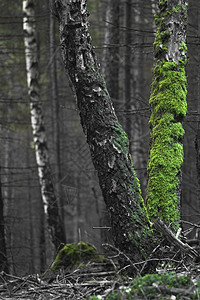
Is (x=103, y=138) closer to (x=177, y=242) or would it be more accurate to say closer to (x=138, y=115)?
(x=177, y=242)

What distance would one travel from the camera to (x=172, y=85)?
14.8 ft

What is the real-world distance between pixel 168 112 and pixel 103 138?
1139 mm

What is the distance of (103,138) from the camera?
3691 millimetres

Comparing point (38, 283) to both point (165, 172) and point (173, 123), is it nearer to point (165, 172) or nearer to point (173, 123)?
point (165, 172)

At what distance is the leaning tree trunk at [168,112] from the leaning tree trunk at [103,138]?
532mm

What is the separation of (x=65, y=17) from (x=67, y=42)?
25cm

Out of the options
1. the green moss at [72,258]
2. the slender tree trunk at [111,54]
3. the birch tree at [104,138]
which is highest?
the slender tree trunk at [111,54]

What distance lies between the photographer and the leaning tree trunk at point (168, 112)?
4184 mm

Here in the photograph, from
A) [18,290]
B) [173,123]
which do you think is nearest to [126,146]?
[173,123]

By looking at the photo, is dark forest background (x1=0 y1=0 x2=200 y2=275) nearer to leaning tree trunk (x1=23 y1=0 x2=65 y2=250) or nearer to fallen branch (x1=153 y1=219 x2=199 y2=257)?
leaning tree trunk (x1=23 y1=0 x2=65 y2=250)

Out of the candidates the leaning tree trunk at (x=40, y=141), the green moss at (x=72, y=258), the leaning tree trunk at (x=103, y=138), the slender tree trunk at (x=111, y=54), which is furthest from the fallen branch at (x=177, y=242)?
the leaning tree trunk at (x=40, y=141)

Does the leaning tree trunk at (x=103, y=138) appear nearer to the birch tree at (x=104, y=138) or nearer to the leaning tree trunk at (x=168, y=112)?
the birch tree at (x=104, y=138)

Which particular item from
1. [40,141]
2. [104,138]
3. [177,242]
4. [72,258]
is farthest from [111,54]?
[177,242]

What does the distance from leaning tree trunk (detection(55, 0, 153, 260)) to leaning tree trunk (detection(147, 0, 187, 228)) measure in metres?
0.53
